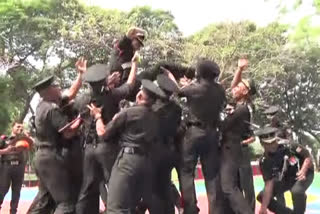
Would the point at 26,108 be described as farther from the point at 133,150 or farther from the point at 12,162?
the point at 133,150

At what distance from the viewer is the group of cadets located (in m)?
6.43

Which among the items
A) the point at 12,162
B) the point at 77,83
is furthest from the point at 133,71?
the point at 12,162

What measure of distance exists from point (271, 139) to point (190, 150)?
1.51 m

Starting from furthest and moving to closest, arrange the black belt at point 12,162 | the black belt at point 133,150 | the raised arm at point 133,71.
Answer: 1. the black belt at point 12,162
2. the raised arm at point 133,71
3. the black belt at point 133,150

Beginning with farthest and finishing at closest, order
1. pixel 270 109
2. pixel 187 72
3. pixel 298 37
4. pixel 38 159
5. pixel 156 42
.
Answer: pixel 156 42, pixel 298 37, pixel 270 109, pixel 187 72, pixel 38 159

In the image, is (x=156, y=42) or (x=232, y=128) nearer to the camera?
(x=232, y=128)

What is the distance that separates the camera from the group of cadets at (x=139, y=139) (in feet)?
21.1

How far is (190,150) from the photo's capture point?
755 centimetres

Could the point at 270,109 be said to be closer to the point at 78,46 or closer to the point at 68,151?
the point at 68,151

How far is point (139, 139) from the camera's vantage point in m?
6.40

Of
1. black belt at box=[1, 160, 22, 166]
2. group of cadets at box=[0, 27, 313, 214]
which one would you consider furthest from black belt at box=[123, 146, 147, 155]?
black belt at box=[1, 160, 22, 166]

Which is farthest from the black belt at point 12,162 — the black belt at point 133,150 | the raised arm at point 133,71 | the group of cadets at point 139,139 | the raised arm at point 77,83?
the black belt at point 133,150

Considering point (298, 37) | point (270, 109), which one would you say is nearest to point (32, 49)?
point (298, 37)

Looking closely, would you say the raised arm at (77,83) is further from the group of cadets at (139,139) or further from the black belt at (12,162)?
the black belt at (12,162)
